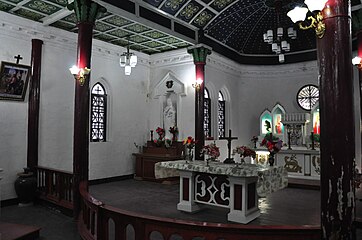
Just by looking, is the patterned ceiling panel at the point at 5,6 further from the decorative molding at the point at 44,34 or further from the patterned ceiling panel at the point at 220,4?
the patterned ceiling panel at the point at 220,4

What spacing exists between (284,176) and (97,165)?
21.4ft

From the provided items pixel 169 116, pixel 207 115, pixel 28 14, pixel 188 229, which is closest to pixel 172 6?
pixel 28 14

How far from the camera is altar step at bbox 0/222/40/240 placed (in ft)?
16.5

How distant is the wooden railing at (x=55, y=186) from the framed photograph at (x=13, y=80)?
2.08m

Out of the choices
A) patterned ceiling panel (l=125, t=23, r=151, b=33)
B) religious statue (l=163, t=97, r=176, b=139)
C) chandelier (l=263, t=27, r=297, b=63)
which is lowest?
religious statue (l=163, t=97, r=176, b=139)

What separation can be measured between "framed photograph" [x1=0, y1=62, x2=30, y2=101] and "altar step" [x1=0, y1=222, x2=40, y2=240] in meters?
3.81

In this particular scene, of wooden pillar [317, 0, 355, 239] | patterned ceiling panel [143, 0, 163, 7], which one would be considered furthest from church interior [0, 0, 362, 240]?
patterned ceiling panel [143, 0, 163, 7]

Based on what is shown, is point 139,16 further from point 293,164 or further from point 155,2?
point 293,164

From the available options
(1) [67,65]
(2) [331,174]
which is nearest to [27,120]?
(1) [67,65]

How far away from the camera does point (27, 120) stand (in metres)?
8.33

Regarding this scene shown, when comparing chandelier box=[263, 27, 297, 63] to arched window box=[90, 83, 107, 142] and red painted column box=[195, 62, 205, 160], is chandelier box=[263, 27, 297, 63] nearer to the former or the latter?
red painted column box=[195, 62, 205, 160]

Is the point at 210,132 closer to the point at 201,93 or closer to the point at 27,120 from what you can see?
the point at 201,93

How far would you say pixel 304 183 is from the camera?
31.6 feet

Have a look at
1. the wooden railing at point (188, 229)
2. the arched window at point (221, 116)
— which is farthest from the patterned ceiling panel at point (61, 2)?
the arched window at point (221, 116)
